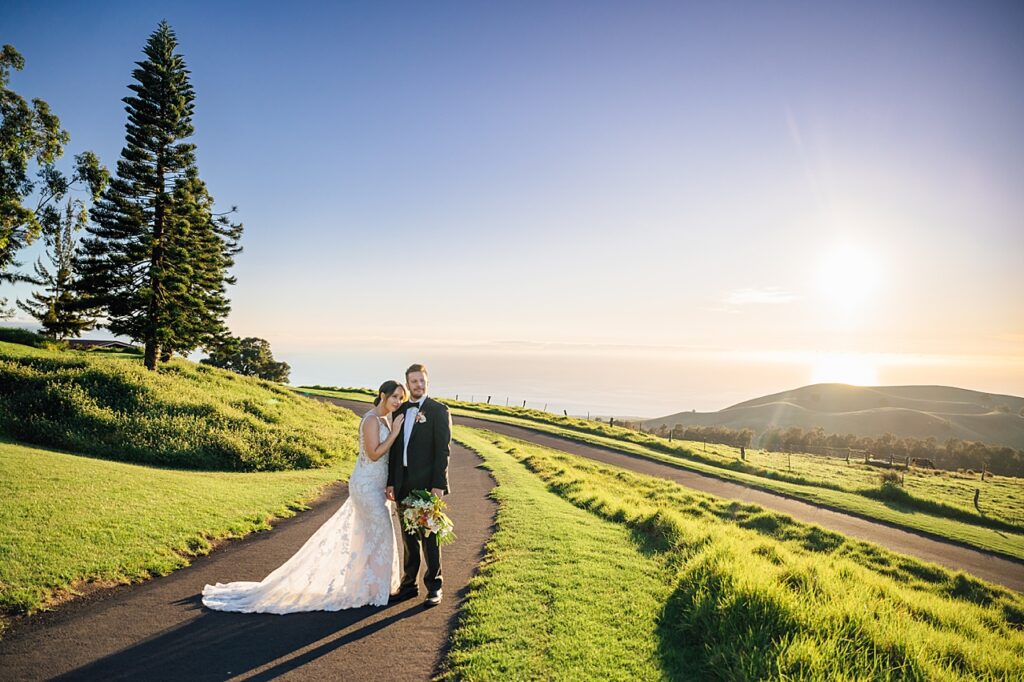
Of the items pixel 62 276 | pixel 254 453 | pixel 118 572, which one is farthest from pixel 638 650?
pixel 62 276

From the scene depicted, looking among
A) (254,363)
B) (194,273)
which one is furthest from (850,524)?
(254,363)

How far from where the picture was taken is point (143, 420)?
17.9m

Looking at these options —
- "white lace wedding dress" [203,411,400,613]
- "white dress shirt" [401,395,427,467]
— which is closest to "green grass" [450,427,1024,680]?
"white lace wedding dress" [203,411,400,613]

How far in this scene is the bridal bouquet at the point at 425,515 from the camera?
686 cm

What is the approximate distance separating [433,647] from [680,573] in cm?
418

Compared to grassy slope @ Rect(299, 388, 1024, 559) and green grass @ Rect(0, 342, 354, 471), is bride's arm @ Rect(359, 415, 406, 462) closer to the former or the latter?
green grass @ Rect(0, 342, 354, 471)

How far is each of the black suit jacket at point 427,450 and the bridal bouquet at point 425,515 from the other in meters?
0.18

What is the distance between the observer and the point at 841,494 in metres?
26.5

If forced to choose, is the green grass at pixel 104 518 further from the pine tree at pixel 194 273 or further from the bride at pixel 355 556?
the pine tree at pixel 194 273

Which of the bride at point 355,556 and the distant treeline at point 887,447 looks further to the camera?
the distant treeline at point 887,447

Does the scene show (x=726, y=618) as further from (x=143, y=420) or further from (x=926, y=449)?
(x=926, y=449)

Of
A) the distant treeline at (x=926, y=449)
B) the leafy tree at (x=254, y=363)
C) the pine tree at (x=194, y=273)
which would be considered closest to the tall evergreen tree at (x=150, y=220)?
the pine tree at (x=194, y=273)

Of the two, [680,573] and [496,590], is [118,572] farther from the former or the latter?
[680,573]

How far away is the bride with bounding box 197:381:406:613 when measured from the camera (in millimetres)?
6918
